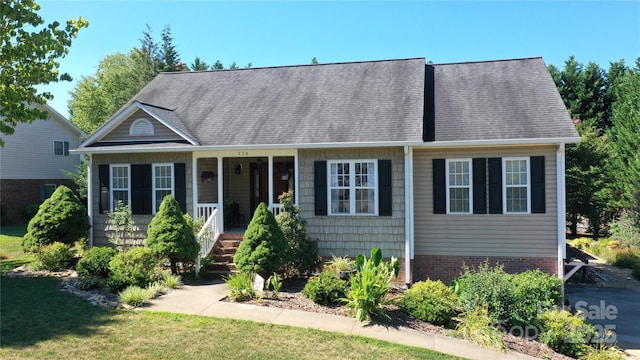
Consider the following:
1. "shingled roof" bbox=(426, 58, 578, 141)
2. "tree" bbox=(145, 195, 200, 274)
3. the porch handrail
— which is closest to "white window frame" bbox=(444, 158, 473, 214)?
"shingled roof" bbox=(426, 58, 578, 141)

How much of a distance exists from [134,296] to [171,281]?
1.49 meters

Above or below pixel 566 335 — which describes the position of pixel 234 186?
above

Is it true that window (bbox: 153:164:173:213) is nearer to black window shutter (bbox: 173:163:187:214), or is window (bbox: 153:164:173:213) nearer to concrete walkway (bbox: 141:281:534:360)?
black window shutter (bbox: 173:163:187:214)

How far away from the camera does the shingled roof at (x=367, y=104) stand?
12.1 m

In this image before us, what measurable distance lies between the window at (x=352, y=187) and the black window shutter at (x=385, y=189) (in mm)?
157

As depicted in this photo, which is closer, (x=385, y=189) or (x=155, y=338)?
(x=155, y=338)

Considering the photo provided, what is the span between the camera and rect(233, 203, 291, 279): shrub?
33.4ft

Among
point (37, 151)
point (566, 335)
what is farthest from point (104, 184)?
point (37, 151)

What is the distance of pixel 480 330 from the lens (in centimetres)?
805

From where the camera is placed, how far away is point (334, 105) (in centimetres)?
1409

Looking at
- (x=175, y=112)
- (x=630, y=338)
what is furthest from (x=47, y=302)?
(x=630, y=338)

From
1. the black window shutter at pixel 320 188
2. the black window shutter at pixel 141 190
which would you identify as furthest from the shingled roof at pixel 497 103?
the black window shutter at pixel 141 190

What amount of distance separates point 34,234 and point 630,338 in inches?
595

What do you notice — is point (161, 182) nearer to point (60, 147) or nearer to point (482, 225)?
point (482, 225)
